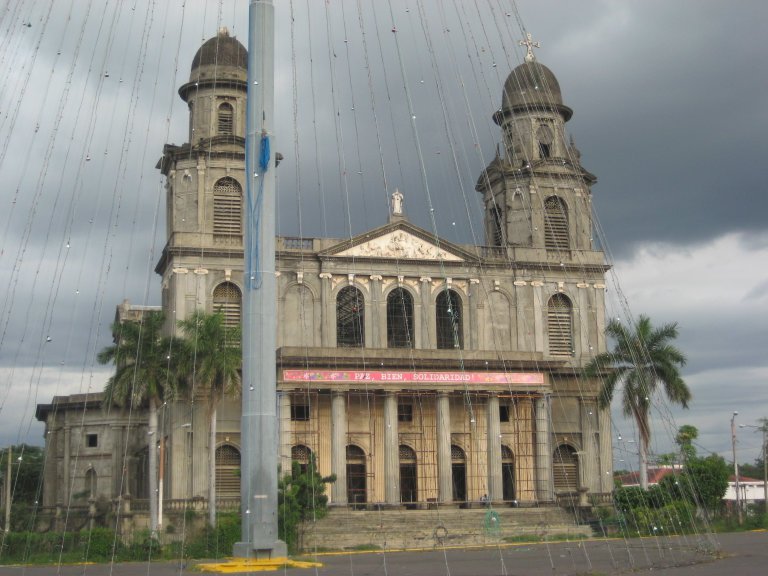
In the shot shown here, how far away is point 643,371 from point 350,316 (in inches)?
610

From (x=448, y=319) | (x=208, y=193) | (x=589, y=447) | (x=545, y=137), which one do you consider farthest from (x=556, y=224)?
(x=208, y=193)

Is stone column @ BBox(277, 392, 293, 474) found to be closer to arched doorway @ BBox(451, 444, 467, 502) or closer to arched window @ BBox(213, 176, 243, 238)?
arched window @ BBox(213, 176, 243, 238)

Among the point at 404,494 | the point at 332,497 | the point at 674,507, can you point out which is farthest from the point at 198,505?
the point at 674,507

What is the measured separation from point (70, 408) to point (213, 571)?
3839 centimetres

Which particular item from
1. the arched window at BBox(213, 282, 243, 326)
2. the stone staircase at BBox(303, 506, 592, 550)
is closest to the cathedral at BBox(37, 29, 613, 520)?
the arched window at BBox(213, 282, 243, 326)

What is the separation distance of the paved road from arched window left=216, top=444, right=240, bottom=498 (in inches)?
519

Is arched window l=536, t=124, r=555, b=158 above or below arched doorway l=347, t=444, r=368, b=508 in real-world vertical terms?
above

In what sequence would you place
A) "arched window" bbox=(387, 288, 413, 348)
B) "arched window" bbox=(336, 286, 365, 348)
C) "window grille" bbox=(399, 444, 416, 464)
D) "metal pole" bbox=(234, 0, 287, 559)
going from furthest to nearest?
"arched window" bbox=(387, 288, 413, 348) < "arched window" bbox=(336, 286, 365, 348) < "window grille" bbox=(399, 444, 416, 464) < "metal pole" bbox=(234, 0, 287, 559)

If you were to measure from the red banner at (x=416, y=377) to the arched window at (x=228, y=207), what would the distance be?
876 cm

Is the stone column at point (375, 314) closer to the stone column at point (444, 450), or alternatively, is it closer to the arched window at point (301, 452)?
the stone column at point (444, 450)

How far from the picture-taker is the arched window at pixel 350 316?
55156mm

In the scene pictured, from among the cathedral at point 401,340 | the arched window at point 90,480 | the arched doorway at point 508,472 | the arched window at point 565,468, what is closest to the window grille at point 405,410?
the cathedral at point 401,340

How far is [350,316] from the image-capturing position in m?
55.4

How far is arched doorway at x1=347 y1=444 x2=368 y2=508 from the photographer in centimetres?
5256
